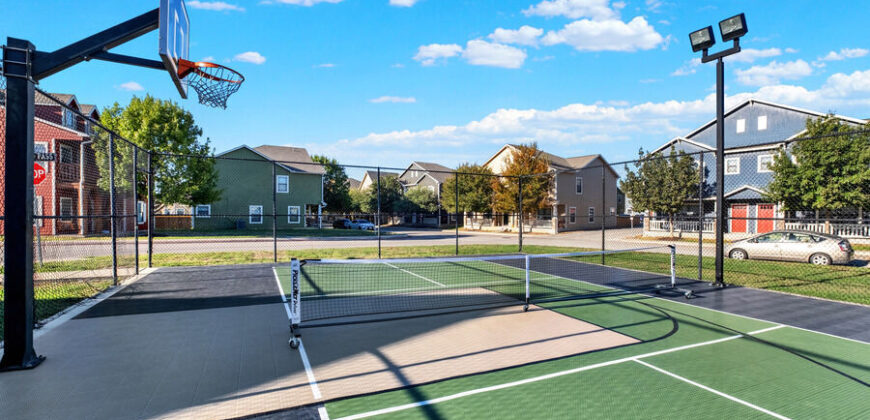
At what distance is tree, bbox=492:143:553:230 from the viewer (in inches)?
1371

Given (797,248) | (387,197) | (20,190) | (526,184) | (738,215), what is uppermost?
(526,184)

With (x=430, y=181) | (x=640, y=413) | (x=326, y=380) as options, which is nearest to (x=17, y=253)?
(x=326, y=380)

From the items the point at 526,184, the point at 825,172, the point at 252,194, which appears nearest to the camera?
the point at 825,172

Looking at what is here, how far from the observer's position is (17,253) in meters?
4.75

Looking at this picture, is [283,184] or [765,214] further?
[283,184]

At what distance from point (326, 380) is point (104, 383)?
239 centimetres

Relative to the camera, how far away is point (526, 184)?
3431 cm

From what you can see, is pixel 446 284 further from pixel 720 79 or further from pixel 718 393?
pixel 720 79

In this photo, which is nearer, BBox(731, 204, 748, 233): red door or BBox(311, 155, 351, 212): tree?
BBox(731, 204, 748, 233): red door

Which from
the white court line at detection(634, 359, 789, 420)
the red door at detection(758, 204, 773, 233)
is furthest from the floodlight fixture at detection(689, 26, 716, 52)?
the red door at detection(758, 204, 773, 233)

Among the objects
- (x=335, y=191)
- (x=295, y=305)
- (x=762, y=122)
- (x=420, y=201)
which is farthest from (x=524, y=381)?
(x=335, y=191)

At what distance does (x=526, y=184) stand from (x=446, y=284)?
25186 millimetres

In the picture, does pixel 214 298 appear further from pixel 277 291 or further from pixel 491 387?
pixel 491 387

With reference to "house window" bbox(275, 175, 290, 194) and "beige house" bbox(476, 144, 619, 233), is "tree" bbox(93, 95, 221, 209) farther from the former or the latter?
"beige house" bbox(476, 144, 619, 233)
